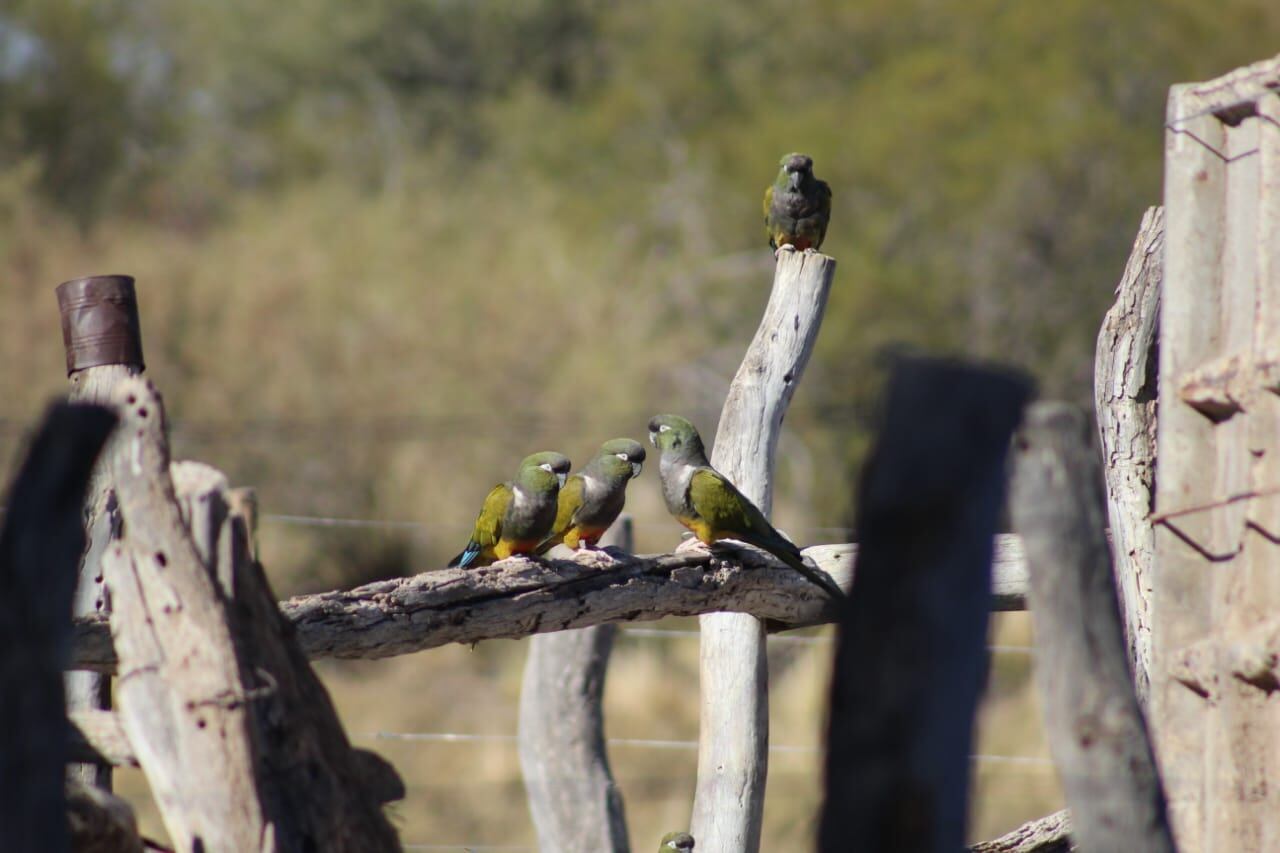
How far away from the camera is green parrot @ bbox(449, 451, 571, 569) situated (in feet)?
14.3

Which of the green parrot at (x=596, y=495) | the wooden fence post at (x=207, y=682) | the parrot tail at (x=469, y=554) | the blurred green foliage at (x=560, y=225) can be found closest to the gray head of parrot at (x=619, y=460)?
the green parrot at (x=596, y=495)

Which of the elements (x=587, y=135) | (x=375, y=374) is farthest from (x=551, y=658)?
(x=587, y=135)

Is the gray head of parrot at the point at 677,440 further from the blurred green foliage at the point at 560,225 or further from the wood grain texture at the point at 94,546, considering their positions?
the blurred green foliage at the point at 560,225

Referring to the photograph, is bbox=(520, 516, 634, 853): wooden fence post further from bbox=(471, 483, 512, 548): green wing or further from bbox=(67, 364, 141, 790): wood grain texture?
bbox=(67, 364, 141, 790): wood grain texture

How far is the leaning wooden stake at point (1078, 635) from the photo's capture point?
2.33m

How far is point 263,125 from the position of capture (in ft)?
94.6

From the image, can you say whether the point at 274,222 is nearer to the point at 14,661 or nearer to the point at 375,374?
the point at 375,374

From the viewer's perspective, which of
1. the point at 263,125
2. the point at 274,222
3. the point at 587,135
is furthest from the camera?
the point at 263,125

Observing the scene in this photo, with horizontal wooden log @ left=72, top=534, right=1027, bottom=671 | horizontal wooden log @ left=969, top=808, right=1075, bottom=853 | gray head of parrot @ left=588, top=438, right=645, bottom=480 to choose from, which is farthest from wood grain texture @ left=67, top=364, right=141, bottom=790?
horizontal wooden log @ left=969, top=808, right=1075, bottom=853

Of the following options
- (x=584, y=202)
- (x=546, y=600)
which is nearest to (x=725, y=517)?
(x=546, y=600)

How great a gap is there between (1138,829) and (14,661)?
1701mm

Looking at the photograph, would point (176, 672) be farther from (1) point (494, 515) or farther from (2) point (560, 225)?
(2) point (560, 225)

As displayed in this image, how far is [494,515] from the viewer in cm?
443

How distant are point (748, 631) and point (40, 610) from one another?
2739mm
